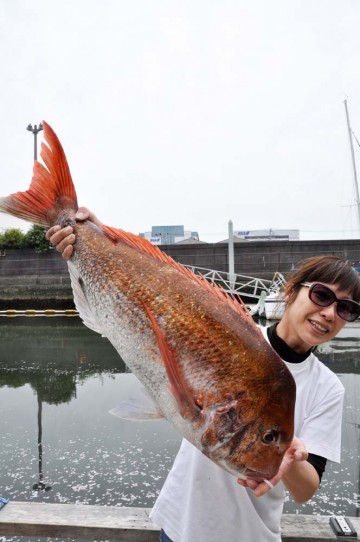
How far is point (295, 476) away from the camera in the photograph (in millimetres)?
1512

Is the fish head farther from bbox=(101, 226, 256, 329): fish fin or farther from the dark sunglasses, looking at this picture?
the dark sunglasses

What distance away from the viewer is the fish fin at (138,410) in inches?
61.6

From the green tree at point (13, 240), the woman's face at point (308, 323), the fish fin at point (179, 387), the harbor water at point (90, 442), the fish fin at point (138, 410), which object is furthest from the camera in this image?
the green tree at point (13, 240)

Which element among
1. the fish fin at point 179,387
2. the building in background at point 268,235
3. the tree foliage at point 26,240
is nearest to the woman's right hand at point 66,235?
the fish fin at point 179,387

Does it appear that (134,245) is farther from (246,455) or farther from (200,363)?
(246,455)

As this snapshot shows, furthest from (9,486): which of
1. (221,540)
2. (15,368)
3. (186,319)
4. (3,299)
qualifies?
(3,299)

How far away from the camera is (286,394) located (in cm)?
140

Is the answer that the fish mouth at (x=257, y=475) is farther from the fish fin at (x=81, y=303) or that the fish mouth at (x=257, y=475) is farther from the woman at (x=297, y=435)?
the fish fin at (x=81, y=303)

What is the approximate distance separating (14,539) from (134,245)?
3.19 m

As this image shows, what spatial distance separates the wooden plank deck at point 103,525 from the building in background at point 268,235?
46188 millimetres

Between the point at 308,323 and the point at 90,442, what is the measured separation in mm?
4745

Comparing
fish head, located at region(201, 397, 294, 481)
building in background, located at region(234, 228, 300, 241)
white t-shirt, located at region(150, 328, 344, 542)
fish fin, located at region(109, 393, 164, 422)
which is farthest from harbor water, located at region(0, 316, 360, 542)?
building in background, located at region(234, 228, 300, 241)

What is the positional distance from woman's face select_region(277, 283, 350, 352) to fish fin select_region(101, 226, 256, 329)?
0.26 meters

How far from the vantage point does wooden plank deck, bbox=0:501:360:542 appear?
7.23 ft
